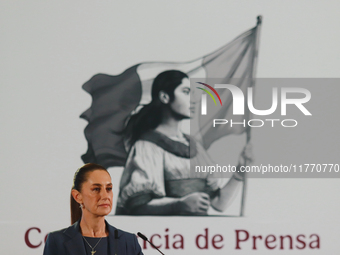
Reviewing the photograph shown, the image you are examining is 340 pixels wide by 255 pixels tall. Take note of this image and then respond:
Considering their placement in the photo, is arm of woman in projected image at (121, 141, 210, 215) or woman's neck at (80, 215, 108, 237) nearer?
woman's neck at (80, 215, 108, 237)

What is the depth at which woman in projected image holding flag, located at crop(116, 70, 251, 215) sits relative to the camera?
3.74 m

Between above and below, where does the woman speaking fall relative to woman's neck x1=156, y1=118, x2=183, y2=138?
below

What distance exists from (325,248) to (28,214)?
96.0 inches

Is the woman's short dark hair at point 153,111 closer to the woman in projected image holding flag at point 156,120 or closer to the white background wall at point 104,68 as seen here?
the woman in projected image holding flag at point 156,120

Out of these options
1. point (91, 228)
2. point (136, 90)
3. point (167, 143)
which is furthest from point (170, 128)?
point (91, 228)

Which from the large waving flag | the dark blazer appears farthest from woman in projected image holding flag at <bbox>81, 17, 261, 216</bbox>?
the dark blazer

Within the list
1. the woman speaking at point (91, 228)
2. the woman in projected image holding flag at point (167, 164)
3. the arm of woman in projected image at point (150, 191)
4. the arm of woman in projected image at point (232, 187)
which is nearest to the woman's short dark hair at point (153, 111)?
the woman in projected image holding flag at point (167, 164)

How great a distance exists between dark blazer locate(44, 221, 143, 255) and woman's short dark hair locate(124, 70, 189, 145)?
5.95 ft

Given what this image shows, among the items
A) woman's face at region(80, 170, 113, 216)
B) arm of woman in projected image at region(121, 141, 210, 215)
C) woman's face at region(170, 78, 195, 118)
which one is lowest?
arm of woman in projected image at region(121, 141, 210, 215)

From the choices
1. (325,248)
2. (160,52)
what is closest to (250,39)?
(160,52)

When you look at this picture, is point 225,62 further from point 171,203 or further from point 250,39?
point 171,203

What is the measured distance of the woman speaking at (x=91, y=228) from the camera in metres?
1.92

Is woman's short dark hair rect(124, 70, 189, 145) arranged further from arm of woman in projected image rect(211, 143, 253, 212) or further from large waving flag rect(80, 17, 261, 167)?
arm of woman in projected image rect(211, 143, 253, 212)

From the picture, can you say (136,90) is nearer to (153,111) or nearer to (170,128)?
(153,111)
